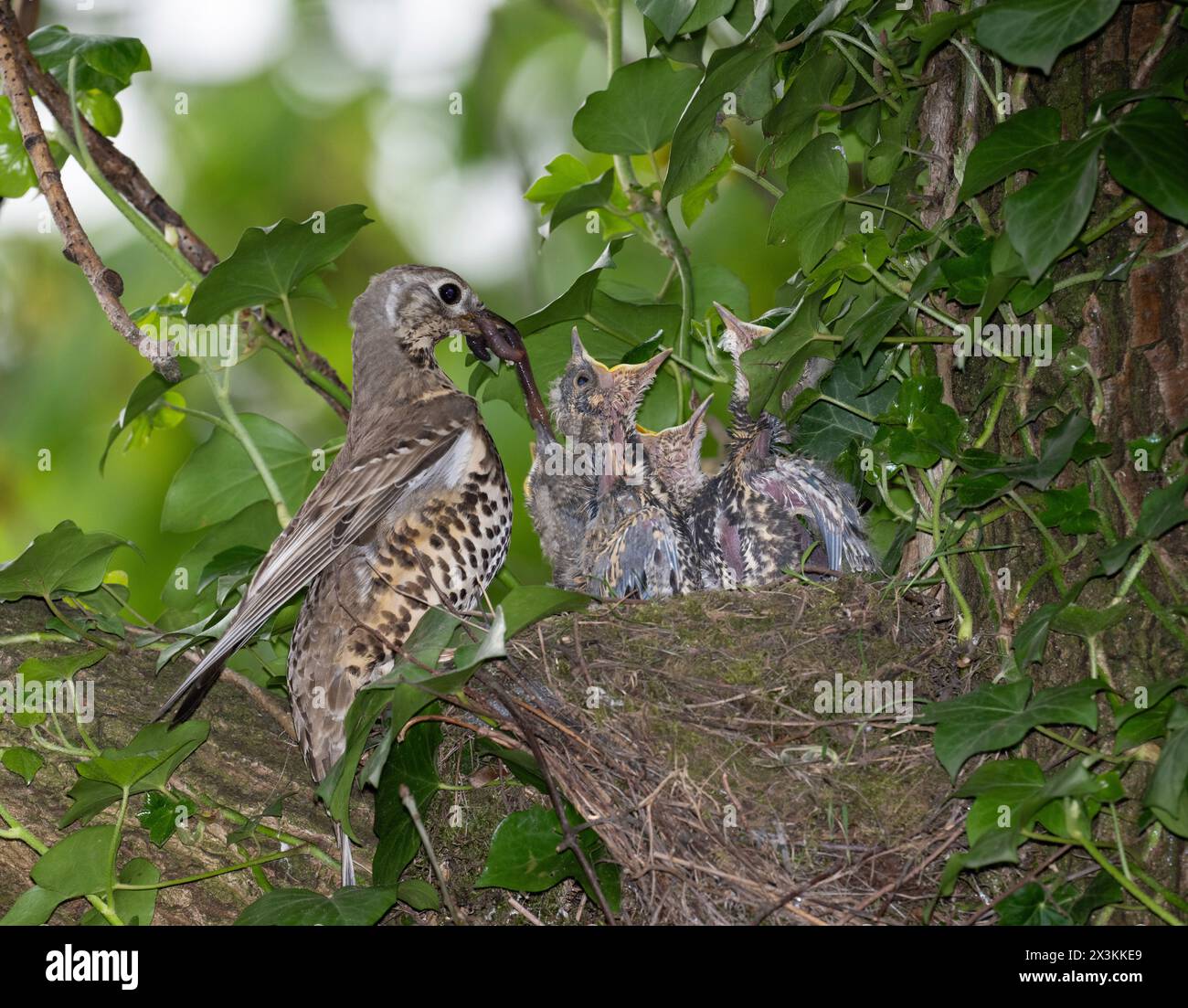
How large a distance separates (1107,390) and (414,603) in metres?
1.69

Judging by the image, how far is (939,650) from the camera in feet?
8.61

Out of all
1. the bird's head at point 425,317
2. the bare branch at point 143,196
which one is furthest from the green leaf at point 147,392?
the bird's head at point 425,317

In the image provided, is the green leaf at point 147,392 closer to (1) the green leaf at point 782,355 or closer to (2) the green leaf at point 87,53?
(2) the green leaf at point 87,53

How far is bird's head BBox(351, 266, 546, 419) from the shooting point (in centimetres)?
354

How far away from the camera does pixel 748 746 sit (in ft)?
8.21

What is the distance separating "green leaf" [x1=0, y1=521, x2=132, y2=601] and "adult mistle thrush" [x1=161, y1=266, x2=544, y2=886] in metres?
0.33

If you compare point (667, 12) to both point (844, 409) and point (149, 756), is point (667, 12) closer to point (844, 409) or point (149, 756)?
point (844, 409)

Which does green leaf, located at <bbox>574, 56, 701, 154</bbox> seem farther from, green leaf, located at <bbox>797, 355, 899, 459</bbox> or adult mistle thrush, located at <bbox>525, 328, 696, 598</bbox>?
green leaf, located at <bbox>797, 355, 899, 459</bbox>

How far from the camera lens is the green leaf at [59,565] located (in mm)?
2580

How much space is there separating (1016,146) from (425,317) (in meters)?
1.92

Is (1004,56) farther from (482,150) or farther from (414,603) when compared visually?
(482,150)
